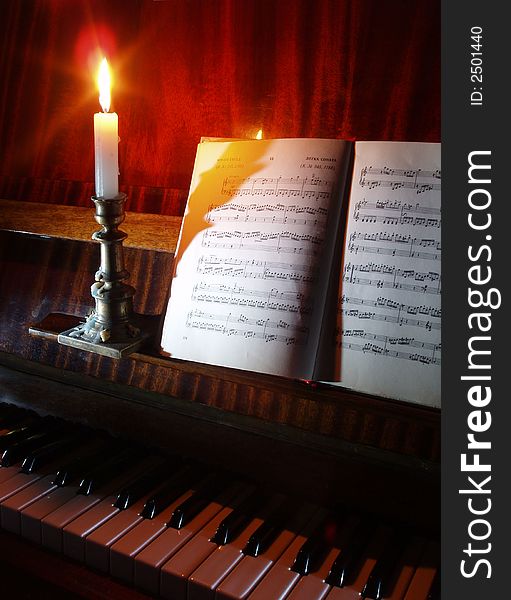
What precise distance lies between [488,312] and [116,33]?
108 centimetres

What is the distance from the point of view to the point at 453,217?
106 centimetres

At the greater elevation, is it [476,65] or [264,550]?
[476,65]

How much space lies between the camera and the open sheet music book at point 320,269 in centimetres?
113

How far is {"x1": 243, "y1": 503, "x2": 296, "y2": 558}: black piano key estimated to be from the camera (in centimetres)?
111

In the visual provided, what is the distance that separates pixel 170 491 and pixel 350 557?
Result: 14.9 inches

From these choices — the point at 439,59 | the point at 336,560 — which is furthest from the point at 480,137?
the point at 336,560

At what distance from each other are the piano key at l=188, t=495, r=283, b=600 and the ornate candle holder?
0.41 metres

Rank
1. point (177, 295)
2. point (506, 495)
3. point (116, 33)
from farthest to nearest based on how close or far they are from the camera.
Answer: point (116, 33) < point (177, 295) < point (506, 495)

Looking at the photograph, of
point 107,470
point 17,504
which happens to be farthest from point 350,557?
point 17,504

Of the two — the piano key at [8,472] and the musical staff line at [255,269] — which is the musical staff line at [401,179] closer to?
the musical staff line at [255,269]

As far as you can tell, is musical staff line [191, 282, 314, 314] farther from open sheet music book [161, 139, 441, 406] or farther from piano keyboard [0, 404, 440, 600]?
piano keyboard [0, 404, 440, 600]

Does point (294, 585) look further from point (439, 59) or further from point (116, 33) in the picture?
point (116, 33)

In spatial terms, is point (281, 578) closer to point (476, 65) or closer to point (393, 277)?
point (393, 277)

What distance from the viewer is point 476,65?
1049 millimetres
